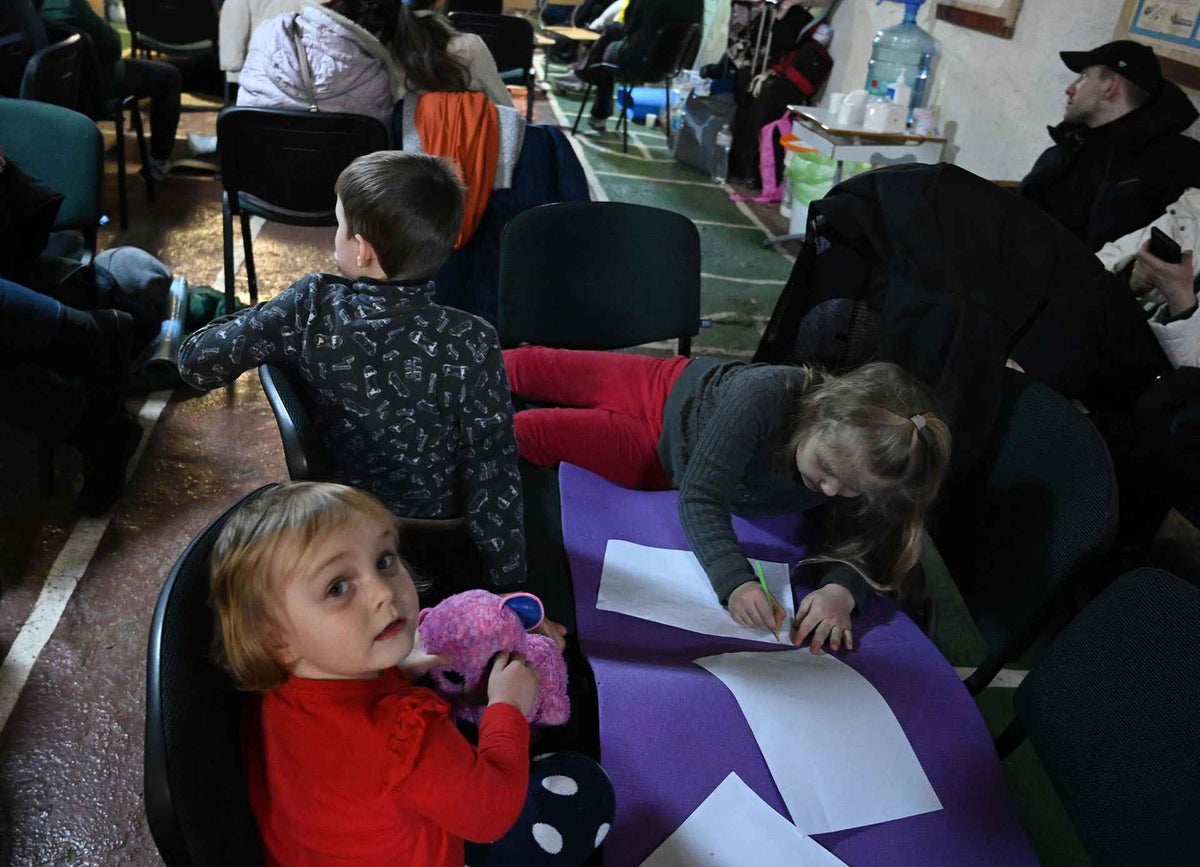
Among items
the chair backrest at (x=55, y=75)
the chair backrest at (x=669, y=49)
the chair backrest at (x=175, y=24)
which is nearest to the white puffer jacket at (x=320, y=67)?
the chair backrest at (x=55, y=75)

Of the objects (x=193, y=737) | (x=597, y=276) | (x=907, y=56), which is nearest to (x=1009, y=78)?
(x=907, y=56)

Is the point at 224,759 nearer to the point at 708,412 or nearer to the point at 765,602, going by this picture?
the point at 765,602

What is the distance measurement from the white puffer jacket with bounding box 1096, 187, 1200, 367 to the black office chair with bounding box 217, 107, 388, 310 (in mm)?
2255

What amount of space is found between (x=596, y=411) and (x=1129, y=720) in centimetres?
119

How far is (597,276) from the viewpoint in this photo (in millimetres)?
2070

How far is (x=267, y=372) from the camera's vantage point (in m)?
1.37

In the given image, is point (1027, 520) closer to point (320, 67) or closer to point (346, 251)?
point (346, 251)

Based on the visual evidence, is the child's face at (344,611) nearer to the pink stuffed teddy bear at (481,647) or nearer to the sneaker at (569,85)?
the pink stuffed teddy bear at (481,647)

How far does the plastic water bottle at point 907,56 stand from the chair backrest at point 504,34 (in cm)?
211

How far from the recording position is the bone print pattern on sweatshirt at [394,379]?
1.41 m

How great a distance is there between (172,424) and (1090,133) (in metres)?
3.18

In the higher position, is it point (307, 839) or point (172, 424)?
point (307, 839)

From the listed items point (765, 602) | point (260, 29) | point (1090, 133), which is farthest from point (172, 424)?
point (1090, 133)

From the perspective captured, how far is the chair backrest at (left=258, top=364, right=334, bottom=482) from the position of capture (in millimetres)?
1234
